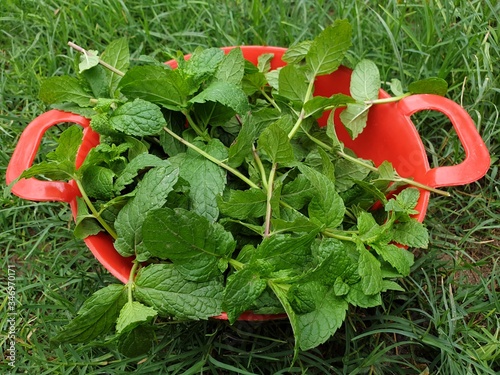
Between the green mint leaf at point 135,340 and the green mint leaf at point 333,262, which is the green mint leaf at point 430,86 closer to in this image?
the green mint leaf at point 333,262

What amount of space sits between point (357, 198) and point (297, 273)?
0.70ft

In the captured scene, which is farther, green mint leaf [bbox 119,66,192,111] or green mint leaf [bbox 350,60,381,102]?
green mint leaf [bbox 350,60,381,102]

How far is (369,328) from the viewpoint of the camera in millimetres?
1122

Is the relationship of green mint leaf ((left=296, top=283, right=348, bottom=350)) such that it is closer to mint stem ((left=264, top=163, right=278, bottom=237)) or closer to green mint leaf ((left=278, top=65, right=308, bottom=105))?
mint stem ((left=264, top=163, right=278, bottom=237))

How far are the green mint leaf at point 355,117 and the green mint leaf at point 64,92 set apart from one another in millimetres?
460

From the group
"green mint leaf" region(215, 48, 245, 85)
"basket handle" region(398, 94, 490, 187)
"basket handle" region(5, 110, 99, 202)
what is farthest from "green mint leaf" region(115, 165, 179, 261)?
"basket handle" region(398, 94, 490, 187)

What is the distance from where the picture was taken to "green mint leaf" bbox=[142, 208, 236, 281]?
2.69 feet

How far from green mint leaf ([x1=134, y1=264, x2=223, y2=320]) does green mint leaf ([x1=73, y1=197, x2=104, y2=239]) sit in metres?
0.12

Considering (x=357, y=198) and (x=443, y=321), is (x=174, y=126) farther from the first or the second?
(x=443, y=321)

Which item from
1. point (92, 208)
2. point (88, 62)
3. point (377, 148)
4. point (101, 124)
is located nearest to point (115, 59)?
point (88, 62)

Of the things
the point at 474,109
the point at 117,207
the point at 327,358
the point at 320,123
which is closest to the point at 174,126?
the point at 117,207

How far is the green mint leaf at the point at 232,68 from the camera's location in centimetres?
100

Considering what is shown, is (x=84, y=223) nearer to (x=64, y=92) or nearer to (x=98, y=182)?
(x=98, y=182)

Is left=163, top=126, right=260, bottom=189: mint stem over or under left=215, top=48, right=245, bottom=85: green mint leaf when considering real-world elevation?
under
